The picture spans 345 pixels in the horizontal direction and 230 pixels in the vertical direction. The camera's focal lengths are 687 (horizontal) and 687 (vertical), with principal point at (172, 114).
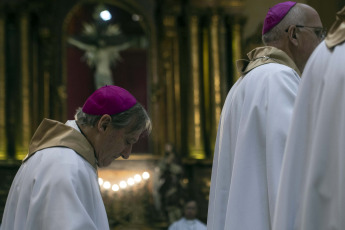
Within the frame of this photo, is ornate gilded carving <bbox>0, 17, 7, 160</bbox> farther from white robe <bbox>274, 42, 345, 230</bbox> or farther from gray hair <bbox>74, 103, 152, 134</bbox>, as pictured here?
white robe <bbox>274, 42, 345, 230</bbox>

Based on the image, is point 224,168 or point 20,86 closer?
point 224,168

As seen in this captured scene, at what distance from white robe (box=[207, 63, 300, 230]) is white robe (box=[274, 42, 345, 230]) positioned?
0.74 meters

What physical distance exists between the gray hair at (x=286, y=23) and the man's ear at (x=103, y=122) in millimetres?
880

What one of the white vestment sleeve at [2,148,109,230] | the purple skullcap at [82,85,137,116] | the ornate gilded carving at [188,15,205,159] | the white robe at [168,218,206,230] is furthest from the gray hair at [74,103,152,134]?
the ornate gilded carving at [188,15,205,159]

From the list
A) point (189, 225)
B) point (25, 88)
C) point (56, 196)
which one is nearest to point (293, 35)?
point (56, 196)

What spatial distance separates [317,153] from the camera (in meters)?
2.08

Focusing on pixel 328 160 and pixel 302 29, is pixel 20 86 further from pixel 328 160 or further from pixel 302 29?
pixel 328 160

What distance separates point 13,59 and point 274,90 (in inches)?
413

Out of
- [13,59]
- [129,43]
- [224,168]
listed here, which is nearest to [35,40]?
[13,59]

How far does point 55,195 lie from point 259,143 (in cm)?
93

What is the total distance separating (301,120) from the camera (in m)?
2.21

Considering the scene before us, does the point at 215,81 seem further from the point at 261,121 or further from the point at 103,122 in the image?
the point at 261,121

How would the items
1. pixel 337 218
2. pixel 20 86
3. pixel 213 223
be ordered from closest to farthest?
pixel 337 218
pixel 213 223
pixel 20 86

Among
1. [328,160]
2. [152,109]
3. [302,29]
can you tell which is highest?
[302,29]
